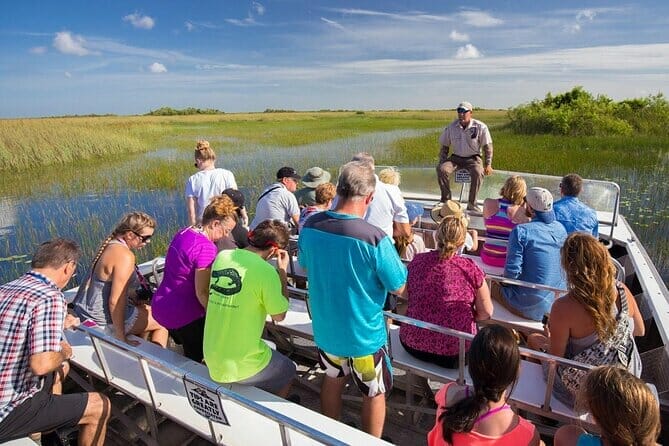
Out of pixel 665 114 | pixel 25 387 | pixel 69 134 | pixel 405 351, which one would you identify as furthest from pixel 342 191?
pixel 665 114

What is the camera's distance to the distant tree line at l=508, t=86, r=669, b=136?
22.0 metres

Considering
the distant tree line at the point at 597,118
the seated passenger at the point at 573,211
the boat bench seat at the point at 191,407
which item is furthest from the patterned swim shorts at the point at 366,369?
the distant tree line at the point at 597,118

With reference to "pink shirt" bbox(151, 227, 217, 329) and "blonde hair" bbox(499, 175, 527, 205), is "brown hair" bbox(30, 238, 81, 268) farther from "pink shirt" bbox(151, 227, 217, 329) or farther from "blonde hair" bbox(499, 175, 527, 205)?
"blonde hair" bbox(499, 175, 527, 205)

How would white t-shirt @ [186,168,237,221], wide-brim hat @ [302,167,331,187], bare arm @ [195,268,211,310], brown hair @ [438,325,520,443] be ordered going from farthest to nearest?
wide-brim hat @ [302,167,331,187] < white t-shirt @ [186,168,237,221] < bare arm @ [195,268,211,310] < brown hair @ [438,325,520,443]

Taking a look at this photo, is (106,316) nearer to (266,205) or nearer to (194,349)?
(194,349)

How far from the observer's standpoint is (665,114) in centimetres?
2317

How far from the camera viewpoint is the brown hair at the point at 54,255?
220 cm

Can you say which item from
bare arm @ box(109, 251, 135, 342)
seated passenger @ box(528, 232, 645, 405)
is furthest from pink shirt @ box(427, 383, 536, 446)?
bare arm @ box(109, 251, 135, 342)

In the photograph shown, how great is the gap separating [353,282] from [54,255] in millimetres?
1636

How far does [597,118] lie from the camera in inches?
875

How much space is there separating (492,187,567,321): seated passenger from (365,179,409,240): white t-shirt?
40.8 inches

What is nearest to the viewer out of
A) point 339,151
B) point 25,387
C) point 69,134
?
point 25,387

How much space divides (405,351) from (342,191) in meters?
1.29

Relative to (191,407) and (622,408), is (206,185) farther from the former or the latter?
(622,408)
